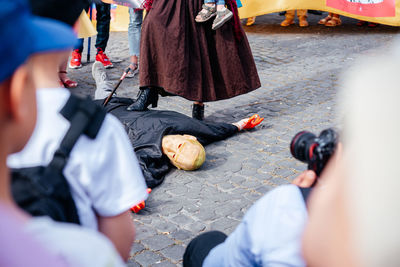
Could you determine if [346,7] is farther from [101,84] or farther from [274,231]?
[274,231]

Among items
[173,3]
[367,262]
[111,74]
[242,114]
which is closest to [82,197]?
[367,262]

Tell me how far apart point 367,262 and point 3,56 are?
2.04 feet

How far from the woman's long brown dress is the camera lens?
2960 mm

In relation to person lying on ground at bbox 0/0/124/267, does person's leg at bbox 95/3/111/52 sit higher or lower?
lower

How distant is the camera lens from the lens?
1531mm

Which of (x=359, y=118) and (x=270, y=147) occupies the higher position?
(x=359, y=118)

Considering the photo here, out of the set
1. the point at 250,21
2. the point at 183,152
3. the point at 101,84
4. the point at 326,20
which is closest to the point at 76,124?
the point at 183,152

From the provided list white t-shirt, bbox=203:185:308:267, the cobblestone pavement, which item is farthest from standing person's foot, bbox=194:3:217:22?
white t-shirt, bbox=203:185:308:267

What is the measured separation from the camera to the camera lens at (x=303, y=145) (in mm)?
1531

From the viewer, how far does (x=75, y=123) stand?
1247 mm

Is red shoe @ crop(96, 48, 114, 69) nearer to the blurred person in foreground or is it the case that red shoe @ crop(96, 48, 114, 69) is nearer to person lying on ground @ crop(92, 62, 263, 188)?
person lying on ground @ crop(92, 62, 263, 188)

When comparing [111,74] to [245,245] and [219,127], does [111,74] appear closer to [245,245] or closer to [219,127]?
[219,127]

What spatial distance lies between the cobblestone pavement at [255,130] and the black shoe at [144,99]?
2.09ft

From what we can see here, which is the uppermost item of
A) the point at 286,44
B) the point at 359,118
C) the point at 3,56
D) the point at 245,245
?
the point at 3,56
